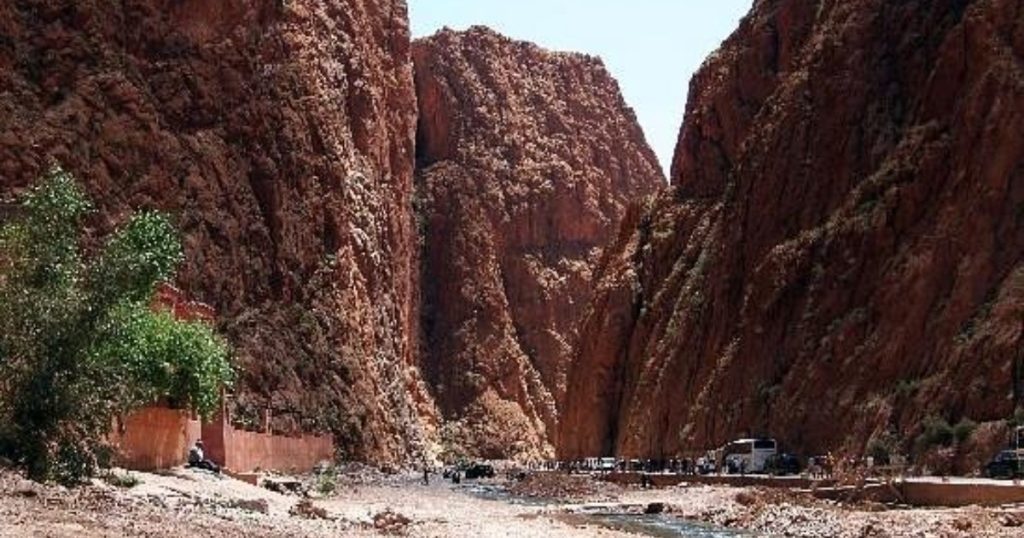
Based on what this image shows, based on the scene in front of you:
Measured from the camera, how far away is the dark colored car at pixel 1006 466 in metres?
41.0

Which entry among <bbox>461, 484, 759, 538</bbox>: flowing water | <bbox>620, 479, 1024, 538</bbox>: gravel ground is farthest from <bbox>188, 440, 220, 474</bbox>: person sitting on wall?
<bbox>620, 479, 1024, 538</bbox>: gravel ground

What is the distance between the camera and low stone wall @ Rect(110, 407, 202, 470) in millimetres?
35894

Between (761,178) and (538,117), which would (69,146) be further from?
(538,117)

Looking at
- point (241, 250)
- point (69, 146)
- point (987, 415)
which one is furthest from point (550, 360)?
point (987, 415)

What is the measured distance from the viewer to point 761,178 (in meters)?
74.2

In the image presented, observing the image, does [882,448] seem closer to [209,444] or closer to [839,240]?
[839,240]

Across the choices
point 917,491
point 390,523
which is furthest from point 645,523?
point 390,523

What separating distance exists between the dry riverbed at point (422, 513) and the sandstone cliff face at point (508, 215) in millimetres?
88130

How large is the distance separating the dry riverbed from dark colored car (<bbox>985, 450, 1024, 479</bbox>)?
5.77 m

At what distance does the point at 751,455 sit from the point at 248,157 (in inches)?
1636

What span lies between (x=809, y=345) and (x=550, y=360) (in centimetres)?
9298

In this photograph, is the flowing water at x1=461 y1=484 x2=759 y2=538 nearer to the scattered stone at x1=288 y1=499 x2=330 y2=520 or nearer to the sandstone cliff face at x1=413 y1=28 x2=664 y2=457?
the scattered stone at x1=288 y1=499 x2=330 y2=520

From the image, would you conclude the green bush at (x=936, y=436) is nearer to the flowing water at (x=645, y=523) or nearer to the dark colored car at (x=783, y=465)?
the dark colored car at (x=783, y=465)

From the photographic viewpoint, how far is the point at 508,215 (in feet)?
529
